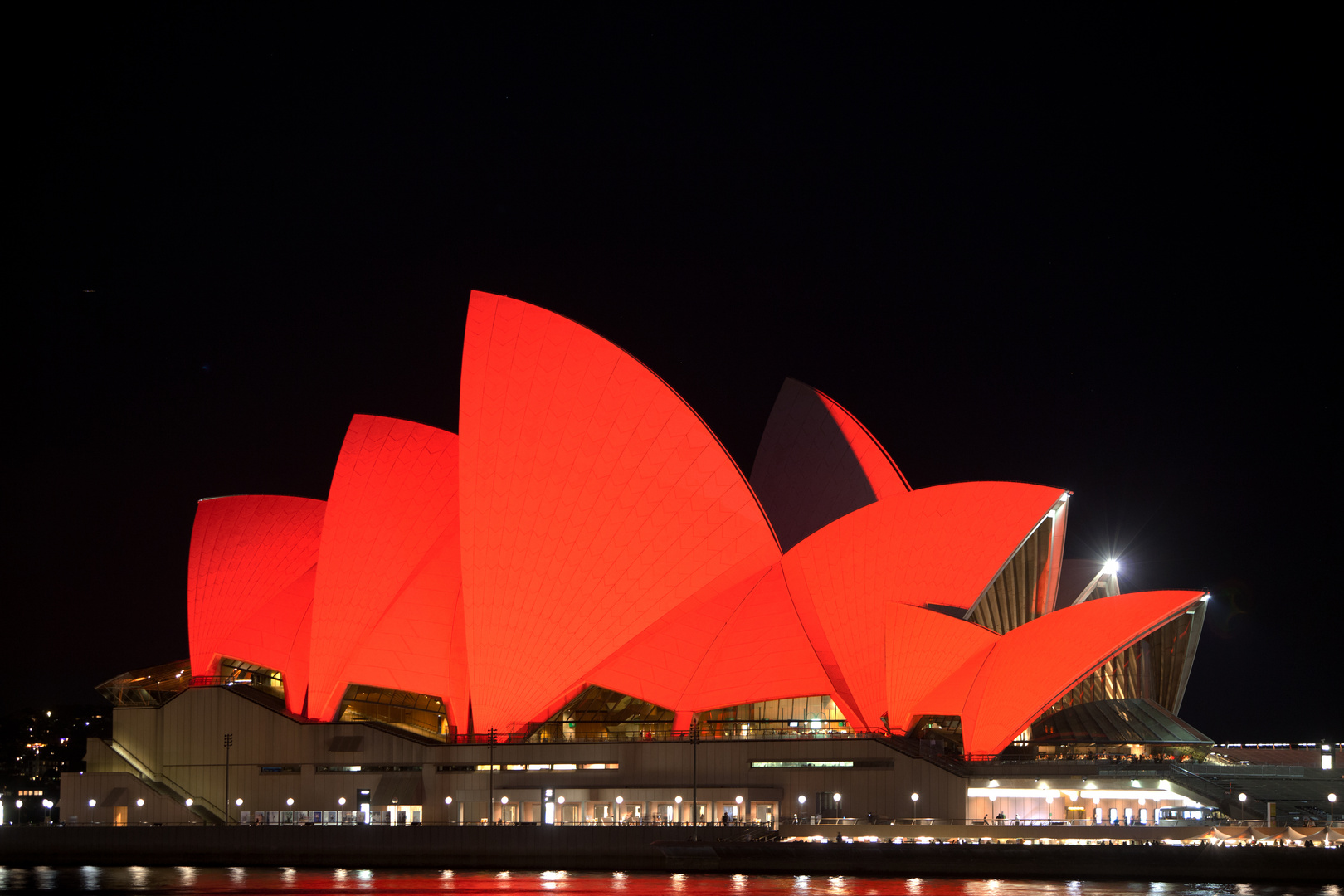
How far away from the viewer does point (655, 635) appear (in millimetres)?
48219

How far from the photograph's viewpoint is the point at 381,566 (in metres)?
52.0

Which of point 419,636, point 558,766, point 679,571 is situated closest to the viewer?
point 679,571

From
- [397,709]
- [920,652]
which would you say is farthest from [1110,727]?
[397,709]

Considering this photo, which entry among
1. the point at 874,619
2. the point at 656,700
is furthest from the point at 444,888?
the point at 874,619

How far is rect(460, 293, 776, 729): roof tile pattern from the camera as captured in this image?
156 feet

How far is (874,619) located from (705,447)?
8.20 meters

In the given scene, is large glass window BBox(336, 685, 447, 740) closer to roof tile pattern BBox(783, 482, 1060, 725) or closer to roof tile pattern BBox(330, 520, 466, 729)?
roof tile pattern BBox(330, 520, 466, 729)

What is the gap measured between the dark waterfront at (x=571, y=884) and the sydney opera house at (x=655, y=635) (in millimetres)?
6201

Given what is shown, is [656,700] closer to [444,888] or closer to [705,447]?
[705,447]

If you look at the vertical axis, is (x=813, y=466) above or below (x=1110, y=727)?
above

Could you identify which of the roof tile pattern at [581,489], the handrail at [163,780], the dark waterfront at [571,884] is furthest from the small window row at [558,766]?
the handrail at [163,780]

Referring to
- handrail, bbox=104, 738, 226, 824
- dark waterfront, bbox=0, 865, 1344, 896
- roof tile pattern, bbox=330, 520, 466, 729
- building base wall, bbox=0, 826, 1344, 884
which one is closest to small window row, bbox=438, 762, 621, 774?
roof tile pattern, bbox=330, 520, 466, 729

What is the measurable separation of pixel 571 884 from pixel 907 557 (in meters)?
16.1

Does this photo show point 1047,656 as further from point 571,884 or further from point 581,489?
point 571,884
